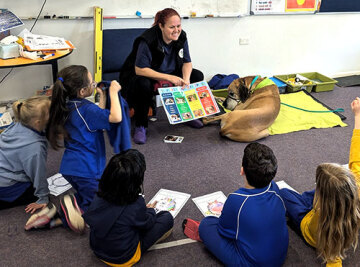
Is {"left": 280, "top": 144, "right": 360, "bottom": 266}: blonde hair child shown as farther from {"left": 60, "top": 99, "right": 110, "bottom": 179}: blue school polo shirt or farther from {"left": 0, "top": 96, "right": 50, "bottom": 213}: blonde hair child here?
{"left": 0, "top": 96, "right": 50, "bottom": 213}: blonde hair child

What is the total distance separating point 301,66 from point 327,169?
3509 millimetres

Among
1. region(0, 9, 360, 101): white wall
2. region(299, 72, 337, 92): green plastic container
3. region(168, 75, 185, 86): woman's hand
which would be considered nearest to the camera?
region(168, 75, 185, 86): woman's hand

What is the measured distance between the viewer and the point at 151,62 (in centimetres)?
324

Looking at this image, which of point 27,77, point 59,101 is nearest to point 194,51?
point 27,77

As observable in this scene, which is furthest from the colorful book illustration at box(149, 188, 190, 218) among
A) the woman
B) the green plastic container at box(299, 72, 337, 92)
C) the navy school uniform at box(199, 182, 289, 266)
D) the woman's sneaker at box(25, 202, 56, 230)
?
the green plastic container at box(299, 72, 337, 92)

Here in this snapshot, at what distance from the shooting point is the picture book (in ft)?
10.4

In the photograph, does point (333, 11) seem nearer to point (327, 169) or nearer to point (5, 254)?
point (327, 169)

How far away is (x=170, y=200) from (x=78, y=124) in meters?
0.84

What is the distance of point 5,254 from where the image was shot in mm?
1928

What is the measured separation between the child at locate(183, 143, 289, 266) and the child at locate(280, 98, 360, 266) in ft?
0.65

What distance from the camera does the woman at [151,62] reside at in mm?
3074

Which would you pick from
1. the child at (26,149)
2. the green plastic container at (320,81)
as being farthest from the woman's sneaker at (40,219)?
the green plastic container at (320,81)

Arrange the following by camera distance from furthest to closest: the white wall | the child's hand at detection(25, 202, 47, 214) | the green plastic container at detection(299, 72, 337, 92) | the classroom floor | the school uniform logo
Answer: the green plastic container at detection(299, 72, 337, 92)
the white wall
the school uniform logo
the child's hand at detection(25, 202, 47, 214)
the classroom floor

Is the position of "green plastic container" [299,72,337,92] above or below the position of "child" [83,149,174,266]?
above
